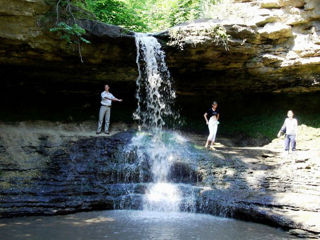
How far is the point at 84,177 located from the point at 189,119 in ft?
23.5

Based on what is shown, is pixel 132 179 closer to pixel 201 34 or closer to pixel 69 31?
pixel 69 31

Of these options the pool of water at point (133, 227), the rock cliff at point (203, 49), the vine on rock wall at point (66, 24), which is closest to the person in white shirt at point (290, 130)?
the rock cliff at point (203, 49)

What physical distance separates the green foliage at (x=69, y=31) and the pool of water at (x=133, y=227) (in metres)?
4.98

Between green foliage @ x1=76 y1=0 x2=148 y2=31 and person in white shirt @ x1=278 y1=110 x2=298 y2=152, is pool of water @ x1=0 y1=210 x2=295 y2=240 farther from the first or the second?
green foliage @ x1=76 y1=0 x2=148 y2=31

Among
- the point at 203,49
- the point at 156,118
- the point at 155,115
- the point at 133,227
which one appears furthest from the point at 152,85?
the point at 133,227

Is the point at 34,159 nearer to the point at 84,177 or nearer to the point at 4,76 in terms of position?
the point at 84,177

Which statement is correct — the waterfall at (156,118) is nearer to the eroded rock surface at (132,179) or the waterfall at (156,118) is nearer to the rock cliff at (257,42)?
the eroded rock surface at (132,179)

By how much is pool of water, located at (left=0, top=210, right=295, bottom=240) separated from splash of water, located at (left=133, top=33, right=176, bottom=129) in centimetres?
573

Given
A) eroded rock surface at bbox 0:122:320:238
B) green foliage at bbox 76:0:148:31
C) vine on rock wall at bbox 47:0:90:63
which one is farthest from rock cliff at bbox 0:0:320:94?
green foliage at bbox 76:0:148:31

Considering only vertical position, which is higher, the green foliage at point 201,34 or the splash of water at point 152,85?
the green foliage at point 201,34

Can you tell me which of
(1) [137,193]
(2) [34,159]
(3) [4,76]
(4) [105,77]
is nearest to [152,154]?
(1) [137,193]

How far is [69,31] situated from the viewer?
29.8 ft

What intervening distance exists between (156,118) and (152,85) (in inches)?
71.1

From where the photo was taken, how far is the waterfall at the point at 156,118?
7959 millimetres
